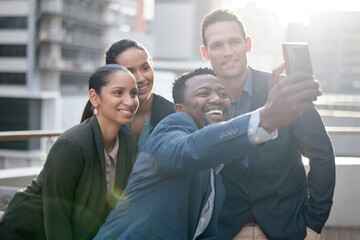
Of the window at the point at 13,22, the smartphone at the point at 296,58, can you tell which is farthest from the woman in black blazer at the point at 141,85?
the window at the point at 13,22

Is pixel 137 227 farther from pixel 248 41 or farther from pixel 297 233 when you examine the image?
pixel 248 41

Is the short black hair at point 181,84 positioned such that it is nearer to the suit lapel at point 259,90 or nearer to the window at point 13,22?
the suit lapel at point 259,90

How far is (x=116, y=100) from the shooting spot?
2535 mm

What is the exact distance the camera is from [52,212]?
231 cm

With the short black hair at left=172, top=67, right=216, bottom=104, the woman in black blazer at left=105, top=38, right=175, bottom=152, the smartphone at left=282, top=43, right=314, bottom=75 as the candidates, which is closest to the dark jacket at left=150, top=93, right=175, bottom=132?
the woman in black blazer at left=105, top=38, right=175, bottom=152

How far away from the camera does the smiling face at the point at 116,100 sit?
2.54 m

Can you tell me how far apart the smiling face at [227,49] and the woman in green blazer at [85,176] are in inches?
24.2

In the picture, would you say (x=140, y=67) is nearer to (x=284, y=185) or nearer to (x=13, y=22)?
(x=284, y=185)

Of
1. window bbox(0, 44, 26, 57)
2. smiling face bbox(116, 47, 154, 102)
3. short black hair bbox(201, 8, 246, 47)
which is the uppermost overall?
window bbox(0, 44, 26, 57)

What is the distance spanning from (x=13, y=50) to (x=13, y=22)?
2.72 m

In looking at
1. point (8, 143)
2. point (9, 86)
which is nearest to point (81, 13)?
point (9, 86)

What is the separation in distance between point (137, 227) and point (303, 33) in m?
97.0

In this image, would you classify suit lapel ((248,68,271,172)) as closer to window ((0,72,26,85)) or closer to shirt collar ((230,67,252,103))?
shirt collar ((230,67,252,103))

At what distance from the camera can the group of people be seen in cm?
194
